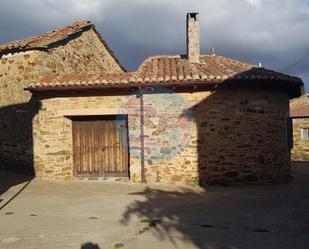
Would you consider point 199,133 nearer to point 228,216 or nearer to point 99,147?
point 99,147

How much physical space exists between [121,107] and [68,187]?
2.68 metres

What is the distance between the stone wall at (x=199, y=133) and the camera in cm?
1129

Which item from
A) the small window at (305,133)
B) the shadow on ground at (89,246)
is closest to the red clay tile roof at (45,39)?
the shadow on ground at (89,246)

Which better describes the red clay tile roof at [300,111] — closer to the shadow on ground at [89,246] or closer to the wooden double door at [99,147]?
the wooden double door at [99,147]

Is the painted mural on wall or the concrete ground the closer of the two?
the concrete ground

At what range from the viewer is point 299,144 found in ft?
75.7

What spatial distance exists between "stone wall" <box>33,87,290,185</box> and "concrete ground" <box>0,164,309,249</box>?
538 millimetres

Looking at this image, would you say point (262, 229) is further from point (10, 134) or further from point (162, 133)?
point (10, 134)

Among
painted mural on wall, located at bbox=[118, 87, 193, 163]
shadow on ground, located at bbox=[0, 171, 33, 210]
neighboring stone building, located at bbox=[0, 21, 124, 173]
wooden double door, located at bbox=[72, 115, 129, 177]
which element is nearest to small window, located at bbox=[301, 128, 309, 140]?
painted mural on wall, located at bbox=[118, 87, 193, 163]

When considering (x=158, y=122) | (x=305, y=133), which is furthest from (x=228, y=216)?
(x=305, y=133)

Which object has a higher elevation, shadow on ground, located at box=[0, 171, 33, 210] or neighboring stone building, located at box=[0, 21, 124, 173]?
neighboring stone building, located at box=[0, 21, 124, 173]

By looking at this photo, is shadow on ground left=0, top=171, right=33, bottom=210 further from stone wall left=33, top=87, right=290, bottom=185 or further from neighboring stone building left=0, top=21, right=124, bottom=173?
stone wall left=33, top=87, right=290, bottom=185

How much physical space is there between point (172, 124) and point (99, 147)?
2367 millimetres

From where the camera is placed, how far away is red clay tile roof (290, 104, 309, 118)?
23.5 meters
